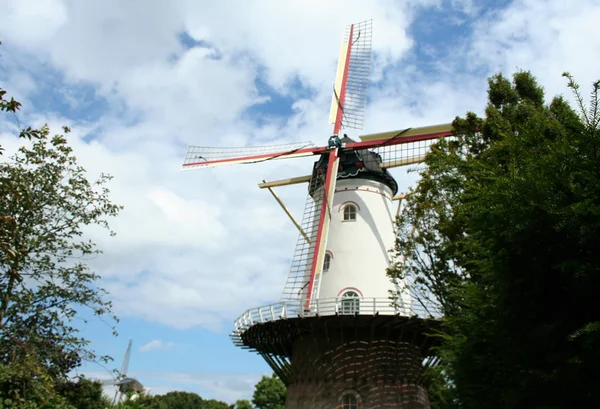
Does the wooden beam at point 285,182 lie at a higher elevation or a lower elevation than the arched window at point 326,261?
higher

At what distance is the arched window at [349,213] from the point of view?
1823 cm

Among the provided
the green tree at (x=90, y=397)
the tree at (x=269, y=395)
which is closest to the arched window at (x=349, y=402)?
the green tree at (x=90, y=397)

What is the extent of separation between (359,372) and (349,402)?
0.94 m

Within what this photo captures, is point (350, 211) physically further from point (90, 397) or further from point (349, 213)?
point (90, 397)

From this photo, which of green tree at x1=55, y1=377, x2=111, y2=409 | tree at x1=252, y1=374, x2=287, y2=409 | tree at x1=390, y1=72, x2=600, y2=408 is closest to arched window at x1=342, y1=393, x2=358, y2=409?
tree at x1=390, y1=72, x2=600, y2=408

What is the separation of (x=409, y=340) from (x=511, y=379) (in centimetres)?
1089

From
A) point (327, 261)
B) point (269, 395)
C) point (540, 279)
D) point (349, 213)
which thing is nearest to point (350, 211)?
point (349, 213)

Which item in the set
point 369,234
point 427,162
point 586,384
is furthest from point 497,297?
point 369,234

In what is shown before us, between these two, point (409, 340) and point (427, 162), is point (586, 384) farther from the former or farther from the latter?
point (409, 340)

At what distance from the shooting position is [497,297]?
570 centimetres

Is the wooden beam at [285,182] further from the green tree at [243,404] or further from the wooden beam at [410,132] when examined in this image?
the green tree at [243,404]

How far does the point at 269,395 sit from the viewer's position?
121 feet

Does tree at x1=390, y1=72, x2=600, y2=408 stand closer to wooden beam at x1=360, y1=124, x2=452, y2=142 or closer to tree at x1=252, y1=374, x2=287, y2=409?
wooden beam at x1=360, y1=124, x2=452, y2=142

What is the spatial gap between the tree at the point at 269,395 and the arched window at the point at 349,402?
2320 cm
